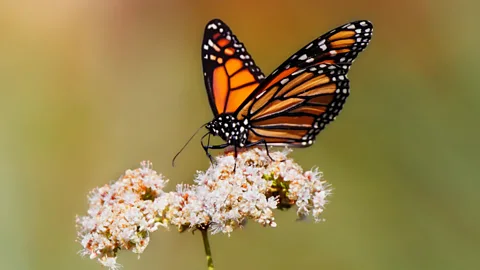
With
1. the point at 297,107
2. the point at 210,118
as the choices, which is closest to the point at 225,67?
the point at 297,107

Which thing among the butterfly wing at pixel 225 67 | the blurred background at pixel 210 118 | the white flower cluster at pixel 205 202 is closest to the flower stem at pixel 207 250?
the white flower cluster at pixel 205 202

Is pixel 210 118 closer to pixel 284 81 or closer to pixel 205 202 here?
pixel 284 81

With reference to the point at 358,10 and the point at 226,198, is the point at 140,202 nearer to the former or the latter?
the point at 226,198

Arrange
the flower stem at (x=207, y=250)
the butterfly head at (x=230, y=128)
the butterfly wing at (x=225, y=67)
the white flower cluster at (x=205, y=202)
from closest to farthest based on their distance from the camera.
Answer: the flower stem at (x=207, y=250)
the white flower cluster at (x=205, y=202)
the butterfly head at (x=230, y=128)
the butterfly wing at (x=225, y=67)

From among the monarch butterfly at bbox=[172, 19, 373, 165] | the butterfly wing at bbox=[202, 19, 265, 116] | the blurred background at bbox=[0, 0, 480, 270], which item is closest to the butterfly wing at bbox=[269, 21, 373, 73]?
the monarch butterfly at bbox=[172, 19, 373, 165]

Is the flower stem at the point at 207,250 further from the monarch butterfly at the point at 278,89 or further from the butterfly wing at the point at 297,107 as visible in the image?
the butterfly wing at the point at 297,107

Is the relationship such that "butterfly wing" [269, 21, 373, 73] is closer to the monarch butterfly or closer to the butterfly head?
the monarch butterfly

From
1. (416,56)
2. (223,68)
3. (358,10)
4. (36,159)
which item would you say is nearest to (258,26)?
(358,10)

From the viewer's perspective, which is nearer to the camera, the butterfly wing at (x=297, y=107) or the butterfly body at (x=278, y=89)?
the butterfly body at (x=278, y=89)
